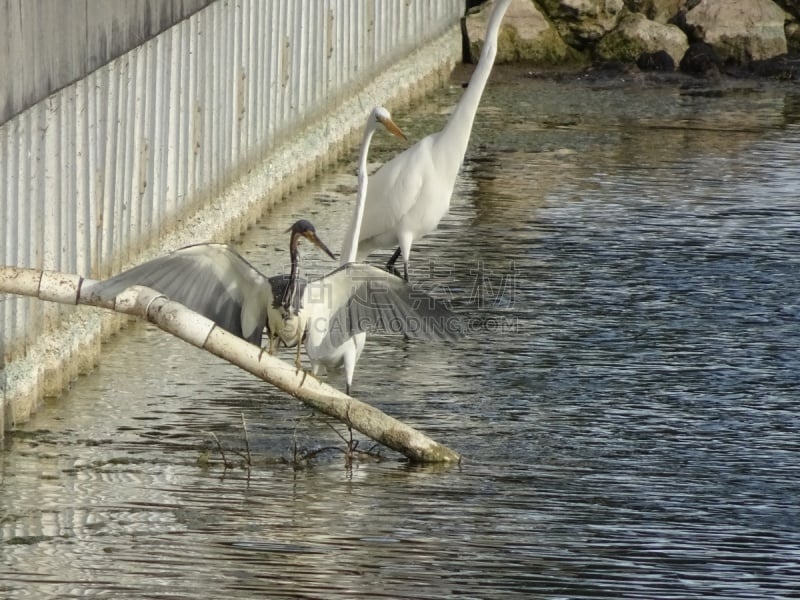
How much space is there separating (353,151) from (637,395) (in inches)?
302

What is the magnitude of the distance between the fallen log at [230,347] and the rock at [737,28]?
1367cm

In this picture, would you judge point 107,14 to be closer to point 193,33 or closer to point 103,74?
point 103,74

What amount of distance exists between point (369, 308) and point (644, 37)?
13880 mm

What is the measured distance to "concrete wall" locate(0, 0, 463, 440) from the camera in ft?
28.0

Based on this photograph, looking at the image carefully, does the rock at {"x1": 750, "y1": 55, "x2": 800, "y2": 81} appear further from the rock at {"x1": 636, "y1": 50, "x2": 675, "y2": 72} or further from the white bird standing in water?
the white bird standing in water

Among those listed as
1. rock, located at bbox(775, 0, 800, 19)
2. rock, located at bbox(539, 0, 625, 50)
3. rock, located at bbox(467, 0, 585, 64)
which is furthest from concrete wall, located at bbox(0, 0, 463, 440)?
rock, located at bbox(775, 0, 800, 19)

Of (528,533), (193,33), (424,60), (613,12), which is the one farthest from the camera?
(613,12)

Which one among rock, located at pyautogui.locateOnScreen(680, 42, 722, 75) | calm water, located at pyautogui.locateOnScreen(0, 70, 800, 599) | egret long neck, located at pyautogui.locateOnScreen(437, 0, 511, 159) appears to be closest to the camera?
calm water, located at pyautogui.locateOnScreen(0, 70, 800, 599)

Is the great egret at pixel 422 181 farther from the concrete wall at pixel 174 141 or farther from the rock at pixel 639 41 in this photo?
the rock at pixel 639 41

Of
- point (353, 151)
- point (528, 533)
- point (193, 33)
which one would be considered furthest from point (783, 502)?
point (353, 151)

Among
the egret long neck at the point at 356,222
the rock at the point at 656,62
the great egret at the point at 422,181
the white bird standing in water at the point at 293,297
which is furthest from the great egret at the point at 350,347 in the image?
the rock at the point at 656,62

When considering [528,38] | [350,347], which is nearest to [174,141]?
[350,347]

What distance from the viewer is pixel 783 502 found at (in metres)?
7.70

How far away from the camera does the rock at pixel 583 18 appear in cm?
2080
